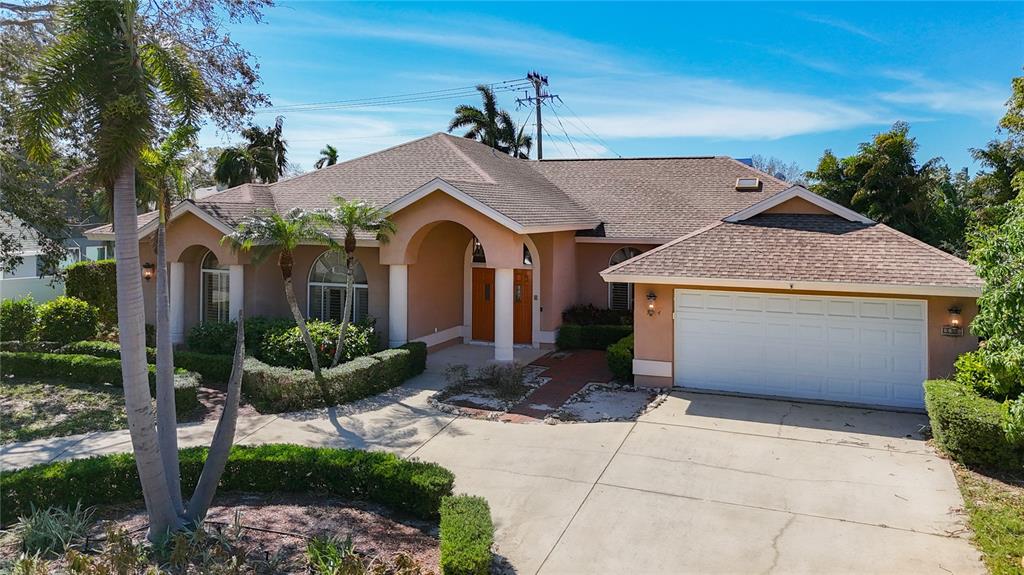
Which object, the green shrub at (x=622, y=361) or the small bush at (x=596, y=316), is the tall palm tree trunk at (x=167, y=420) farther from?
the small bush at (x=596, y=316)

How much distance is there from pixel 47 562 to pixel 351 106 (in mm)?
33848

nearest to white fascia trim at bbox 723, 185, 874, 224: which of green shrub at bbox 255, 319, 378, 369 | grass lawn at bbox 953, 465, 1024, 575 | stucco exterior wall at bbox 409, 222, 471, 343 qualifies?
grass lawn at bbox 953, 465, 1024, 575

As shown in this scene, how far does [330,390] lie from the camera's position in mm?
13062

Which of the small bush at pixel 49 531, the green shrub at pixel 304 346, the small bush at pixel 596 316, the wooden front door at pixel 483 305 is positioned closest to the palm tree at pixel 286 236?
the green shrub at pixel 304 346

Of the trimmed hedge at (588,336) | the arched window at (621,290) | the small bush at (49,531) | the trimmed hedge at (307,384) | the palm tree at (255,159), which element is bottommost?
the small bush at (49,531)

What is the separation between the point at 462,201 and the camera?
15836 millimetres

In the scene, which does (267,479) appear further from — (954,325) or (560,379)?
(954,325)

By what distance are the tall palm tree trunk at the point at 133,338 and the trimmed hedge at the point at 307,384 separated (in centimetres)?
613

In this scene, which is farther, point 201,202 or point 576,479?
point 201,202

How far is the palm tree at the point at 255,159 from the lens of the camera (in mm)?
29188

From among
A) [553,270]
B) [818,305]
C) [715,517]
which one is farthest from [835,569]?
[553,270]

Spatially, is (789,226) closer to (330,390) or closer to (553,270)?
(553,270)

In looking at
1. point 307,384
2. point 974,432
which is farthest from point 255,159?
point 974,432

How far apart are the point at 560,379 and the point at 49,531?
10.3 m
